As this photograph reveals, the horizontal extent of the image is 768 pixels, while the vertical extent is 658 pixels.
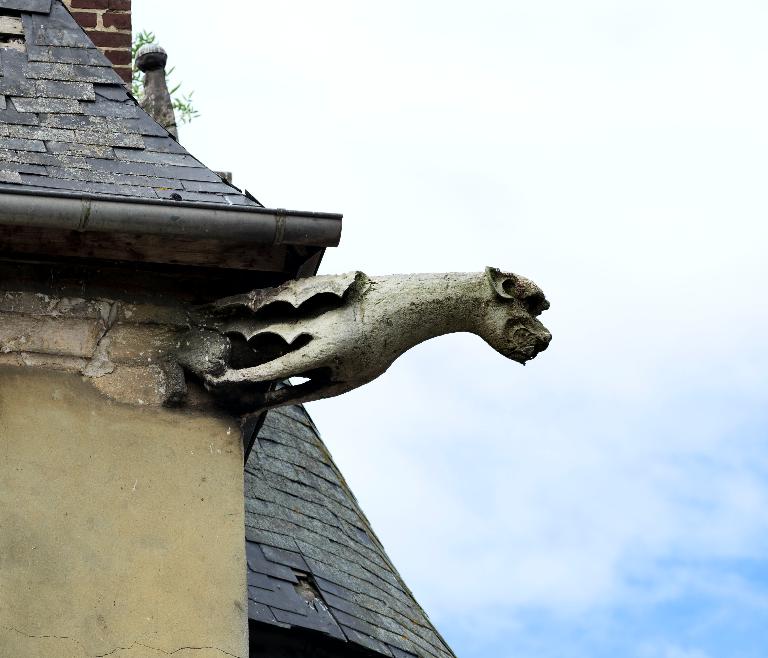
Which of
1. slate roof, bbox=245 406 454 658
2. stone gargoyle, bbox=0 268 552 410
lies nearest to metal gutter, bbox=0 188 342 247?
stone gargoyle, bbox=0 268 552 410

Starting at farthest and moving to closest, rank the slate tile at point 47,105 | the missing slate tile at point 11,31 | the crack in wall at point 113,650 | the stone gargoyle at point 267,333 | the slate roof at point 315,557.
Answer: the slate roof at point 315,557 < the missing slate tile at point 11,31 < the slate tile at point 47,105 < the stone gargoyle at point 267,333 < the crack in wall at point 113,650

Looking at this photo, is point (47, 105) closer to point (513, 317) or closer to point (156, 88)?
point (513, 317)

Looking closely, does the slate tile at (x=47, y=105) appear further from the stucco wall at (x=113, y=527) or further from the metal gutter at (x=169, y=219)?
the stucco wall at (x=113, y=527)

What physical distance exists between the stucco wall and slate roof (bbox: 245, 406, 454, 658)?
1052 millimetres

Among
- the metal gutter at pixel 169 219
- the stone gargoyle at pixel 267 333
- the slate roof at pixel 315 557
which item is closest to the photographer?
the metal gutter at pixel 169 219

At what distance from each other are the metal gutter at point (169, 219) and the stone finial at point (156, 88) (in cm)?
279

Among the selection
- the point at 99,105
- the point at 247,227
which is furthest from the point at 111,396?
the point at 99,105

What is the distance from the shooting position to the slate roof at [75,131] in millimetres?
5312

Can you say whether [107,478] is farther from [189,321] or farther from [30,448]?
[189,321]

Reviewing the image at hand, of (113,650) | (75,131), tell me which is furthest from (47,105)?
(113,650)

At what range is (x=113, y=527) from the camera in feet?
16.5

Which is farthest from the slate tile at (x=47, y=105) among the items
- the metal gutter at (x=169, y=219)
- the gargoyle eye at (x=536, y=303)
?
the gargoyle eye at (x=536, y=303)

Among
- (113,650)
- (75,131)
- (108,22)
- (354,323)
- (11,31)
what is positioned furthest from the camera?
(108,22)

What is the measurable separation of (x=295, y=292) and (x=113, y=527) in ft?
2.78
